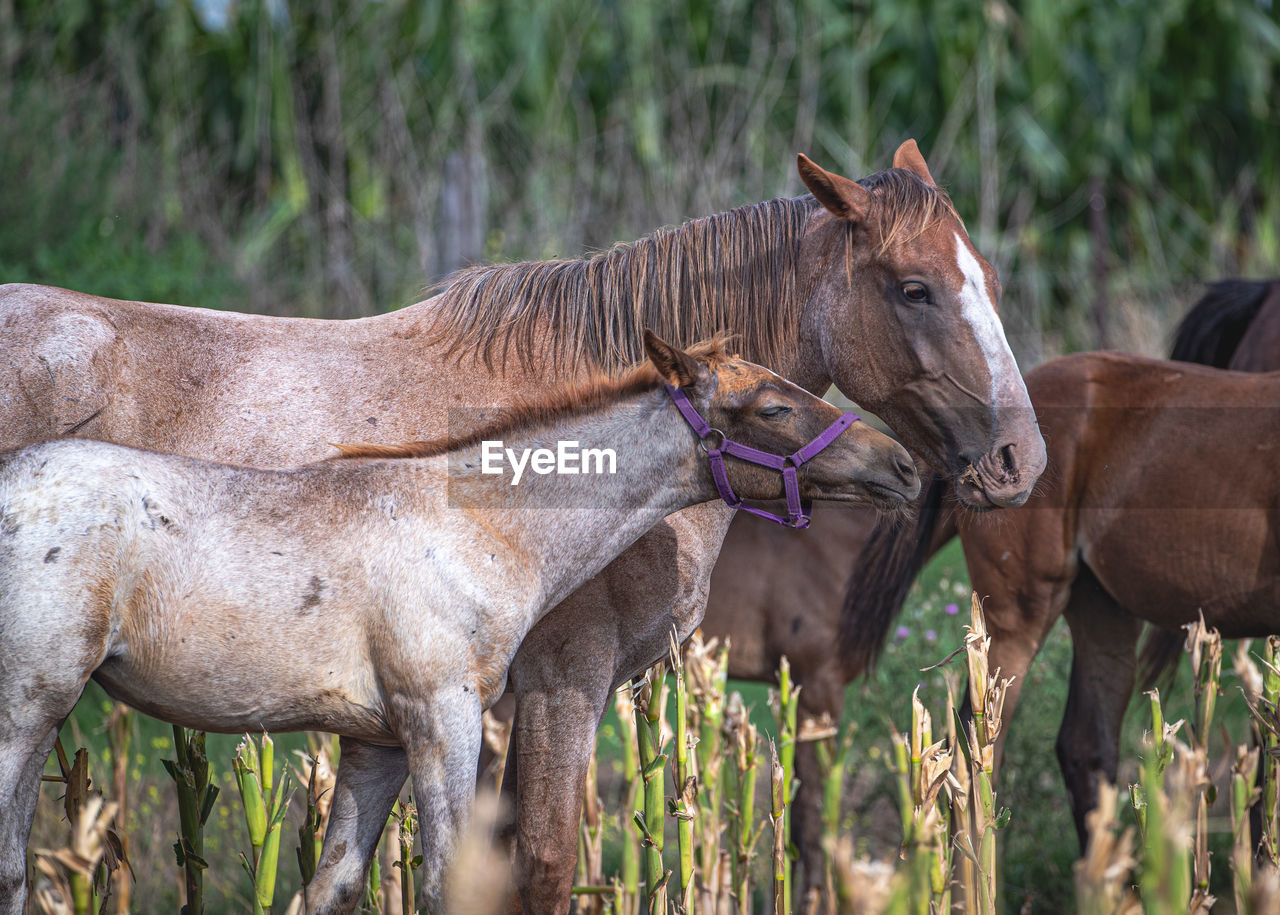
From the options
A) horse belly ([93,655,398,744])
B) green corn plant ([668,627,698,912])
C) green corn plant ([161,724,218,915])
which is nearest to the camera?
horse belly ([93,655,398,744])

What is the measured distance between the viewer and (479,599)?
235cm

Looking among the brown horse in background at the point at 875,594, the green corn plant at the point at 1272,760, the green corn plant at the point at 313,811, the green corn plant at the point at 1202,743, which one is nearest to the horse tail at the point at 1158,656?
the brown horse in background at the point at 875,594

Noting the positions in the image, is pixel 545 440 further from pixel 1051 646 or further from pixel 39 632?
pixel 1051 646

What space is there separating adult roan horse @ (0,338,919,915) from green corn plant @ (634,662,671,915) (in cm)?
45

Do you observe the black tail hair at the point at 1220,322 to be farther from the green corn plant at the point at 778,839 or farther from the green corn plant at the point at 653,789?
the green corn plant at the point at 653,789

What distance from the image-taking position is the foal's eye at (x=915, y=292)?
295 centimetres

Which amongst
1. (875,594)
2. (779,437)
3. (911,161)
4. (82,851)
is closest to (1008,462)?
(779,437)

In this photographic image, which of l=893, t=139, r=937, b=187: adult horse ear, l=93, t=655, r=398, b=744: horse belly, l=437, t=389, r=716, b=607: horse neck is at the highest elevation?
l=893, t=139, r=937, b=187: adult horse ear

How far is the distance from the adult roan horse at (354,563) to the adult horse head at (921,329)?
410 millimetres

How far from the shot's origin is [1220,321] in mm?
5961

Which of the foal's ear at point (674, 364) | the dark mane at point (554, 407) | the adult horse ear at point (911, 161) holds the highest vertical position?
the adult horse ear at point (911, 161)

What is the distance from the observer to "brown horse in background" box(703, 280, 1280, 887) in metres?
4.67

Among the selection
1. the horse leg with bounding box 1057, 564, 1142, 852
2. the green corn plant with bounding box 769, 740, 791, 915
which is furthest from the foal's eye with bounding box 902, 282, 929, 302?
the horse leg with bounding box 1057, 564, 1142, 852

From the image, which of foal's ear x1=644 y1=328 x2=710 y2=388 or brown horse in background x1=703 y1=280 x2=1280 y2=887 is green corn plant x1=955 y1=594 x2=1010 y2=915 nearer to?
foal's ear x1=644 y1=328 x2=710 y2=388
